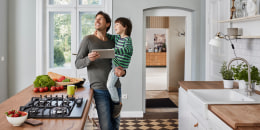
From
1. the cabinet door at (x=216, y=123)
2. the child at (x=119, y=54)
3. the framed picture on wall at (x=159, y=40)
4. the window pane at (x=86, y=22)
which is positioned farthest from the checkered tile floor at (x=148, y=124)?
the framed picture on wall at (x=159, y=40)

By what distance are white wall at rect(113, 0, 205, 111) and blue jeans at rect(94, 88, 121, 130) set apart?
247cm

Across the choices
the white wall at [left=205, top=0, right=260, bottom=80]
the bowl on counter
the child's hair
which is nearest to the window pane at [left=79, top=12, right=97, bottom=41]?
the white wall at [left=205, top=0, right=260, bottom=80]

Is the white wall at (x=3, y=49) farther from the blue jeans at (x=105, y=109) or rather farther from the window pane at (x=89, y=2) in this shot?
the blue jeans at (x=105, y=109)

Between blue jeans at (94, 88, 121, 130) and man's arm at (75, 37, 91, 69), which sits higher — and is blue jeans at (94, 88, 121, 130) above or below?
below

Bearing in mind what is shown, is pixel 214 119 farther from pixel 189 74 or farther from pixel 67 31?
pixel 67 31

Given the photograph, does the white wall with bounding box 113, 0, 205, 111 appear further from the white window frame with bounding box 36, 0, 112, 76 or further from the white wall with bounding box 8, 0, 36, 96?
the white wall with bounding box 8, 0, 36, 96

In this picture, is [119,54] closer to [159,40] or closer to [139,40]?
[139,40]

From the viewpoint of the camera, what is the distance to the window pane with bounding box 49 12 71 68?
559 cm

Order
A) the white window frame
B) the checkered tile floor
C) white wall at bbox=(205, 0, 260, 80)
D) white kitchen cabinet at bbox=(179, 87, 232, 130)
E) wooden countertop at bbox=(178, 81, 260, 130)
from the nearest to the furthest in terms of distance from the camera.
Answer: wooden countertop at bbox=(178, 81, 260, 130), white kitchen cabinet at bbox=(179, 87, 232, 130), white wall at bbox=(205, 0, 260, 80), the checkered tile floor, the white window frame

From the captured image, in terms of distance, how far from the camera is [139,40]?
5.57 m

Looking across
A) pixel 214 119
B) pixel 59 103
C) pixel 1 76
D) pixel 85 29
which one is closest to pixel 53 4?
pixel 85 29

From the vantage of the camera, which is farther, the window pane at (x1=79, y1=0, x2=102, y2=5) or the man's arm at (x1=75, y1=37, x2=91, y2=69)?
the window pane at (x1=79, y1=0, x2=102, y2=5)

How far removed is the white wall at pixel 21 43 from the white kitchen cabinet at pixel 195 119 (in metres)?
3.11

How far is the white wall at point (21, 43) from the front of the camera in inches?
215
